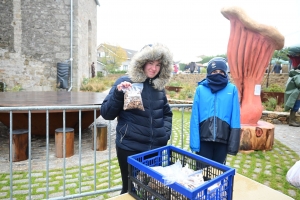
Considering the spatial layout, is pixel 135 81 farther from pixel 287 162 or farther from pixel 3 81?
pixel 3 81

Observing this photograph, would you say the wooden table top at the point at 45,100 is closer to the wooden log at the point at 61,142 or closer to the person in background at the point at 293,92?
the wooden log at the point at 61,142

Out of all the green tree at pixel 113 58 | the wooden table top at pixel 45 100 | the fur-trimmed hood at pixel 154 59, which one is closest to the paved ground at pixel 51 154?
the wooden table top at pixel 45 100

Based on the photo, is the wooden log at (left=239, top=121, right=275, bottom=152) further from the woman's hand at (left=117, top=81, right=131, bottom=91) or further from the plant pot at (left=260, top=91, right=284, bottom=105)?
the plant pot at (left=260, top=91, right=284, bottom=105)

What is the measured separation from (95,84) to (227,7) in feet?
32.6

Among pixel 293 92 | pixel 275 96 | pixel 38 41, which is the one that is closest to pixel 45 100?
pixel 293 92

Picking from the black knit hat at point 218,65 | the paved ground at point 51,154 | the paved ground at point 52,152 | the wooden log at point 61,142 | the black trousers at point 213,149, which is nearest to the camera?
the black knit hat at point 218,65

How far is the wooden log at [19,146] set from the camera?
146 inches

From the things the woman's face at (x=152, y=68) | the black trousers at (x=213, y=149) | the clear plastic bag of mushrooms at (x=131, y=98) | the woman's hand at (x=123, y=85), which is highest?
the woman's face at (x=152, y=68)

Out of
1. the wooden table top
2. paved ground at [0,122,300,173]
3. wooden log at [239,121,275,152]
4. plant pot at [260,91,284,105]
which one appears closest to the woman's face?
paved ground at [0,122,300,173]

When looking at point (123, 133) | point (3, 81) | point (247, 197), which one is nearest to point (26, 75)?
point (3, 81)

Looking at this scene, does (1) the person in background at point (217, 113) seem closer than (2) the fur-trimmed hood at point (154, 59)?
No

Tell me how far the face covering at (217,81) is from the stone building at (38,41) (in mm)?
11024

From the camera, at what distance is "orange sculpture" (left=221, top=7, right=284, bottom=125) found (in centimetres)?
439

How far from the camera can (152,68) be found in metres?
1.84
